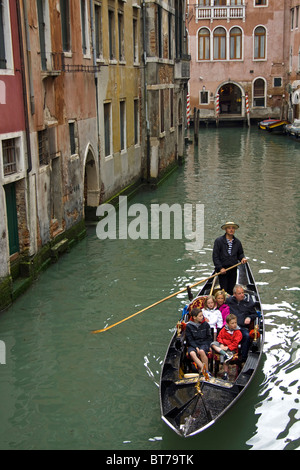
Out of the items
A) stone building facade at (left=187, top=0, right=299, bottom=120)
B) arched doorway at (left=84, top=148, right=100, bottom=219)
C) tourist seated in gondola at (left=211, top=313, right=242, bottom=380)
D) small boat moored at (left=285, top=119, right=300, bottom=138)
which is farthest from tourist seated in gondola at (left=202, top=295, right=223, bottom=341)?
stone building facade at (left=187, top=0, right=299, bottom=120)

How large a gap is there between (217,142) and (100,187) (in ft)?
57.5

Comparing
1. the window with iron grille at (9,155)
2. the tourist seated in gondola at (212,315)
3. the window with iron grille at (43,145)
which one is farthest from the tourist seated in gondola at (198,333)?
the window with iron grille at (43,145)

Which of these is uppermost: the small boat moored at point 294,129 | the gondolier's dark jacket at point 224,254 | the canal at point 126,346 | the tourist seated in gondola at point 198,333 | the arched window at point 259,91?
the arched window at point 259,91

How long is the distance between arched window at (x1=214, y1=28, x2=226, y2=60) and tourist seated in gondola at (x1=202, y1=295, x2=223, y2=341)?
110ft

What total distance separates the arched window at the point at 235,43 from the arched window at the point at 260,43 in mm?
976

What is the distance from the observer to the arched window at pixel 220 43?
126ft

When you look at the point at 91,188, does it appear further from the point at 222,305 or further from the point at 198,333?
the point at 198,333

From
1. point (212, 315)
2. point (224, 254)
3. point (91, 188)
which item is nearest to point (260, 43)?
point (91, 188)

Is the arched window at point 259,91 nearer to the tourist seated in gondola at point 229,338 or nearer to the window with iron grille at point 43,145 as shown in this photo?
the window with iron grille at point 43,145

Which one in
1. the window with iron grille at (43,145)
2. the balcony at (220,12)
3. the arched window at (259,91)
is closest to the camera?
the window with iron grille at (43,145)

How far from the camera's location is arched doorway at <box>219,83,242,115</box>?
41.1 m

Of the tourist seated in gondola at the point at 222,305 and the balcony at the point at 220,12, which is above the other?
the balcony at the point at 220,12

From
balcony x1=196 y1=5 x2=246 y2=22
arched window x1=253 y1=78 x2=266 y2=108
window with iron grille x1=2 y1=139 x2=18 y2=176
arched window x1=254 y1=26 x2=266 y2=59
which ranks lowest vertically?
window with iron grille x1=2 y1=139 x2=18 y2=176

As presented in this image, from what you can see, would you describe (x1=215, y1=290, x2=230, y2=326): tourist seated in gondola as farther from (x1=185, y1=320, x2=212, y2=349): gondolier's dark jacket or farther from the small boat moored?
the small boat moored
